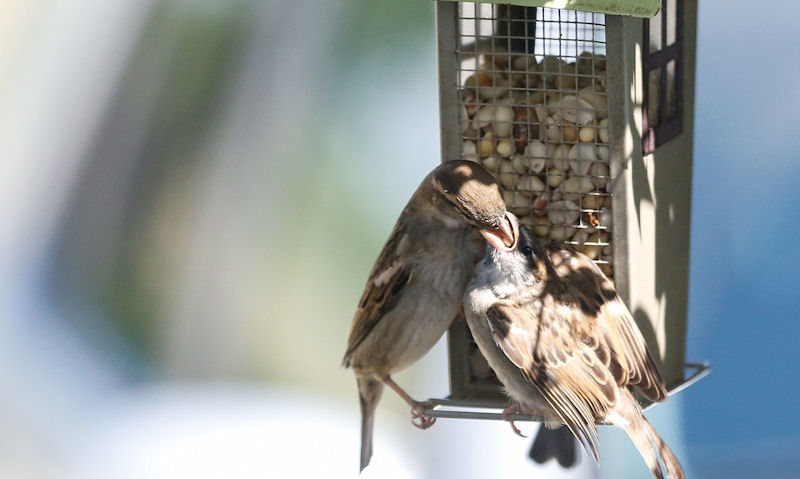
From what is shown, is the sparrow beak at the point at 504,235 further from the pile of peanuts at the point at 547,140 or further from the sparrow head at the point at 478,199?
the pile of peanuts at the point at 547,140

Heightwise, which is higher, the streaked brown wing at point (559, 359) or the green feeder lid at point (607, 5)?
the green feeder lid at point (607, 5)

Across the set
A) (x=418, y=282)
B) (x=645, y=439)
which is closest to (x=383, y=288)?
(x=418, y=282)

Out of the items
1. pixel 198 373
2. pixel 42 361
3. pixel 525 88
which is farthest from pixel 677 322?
pixel 42 361

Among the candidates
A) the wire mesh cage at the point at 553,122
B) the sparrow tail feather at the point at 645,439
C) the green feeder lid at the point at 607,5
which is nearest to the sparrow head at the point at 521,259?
the wire mesh cage at the point at 553,122

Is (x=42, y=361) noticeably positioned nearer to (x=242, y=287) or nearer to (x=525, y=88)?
(x=242, y=287)

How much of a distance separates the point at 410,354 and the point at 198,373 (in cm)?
288

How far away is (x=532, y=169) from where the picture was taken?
7.48 ft

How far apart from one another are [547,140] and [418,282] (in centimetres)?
44

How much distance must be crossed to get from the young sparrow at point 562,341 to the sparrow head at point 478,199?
2 cm

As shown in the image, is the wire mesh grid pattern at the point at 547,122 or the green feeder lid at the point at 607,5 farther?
the wire mesh grid pattern at the point at 547,122

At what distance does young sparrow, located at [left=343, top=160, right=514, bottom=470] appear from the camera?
224 cm

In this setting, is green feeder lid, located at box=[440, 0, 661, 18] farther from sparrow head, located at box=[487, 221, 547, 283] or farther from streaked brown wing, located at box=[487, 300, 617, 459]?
streaked brown wing, located at box=[487, 300, 617, 459]

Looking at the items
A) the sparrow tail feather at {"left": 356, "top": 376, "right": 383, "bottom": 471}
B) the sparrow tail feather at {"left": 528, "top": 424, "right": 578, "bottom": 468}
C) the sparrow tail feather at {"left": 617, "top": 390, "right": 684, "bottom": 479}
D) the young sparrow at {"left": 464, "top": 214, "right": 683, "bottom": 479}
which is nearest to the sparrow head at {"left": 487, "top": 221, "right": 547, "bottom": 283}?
the young sparrow at {"left": 464, "top": 214, "right": 683, "bottom": 479}

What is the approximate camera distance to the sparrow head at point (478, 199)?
80.4 inches
